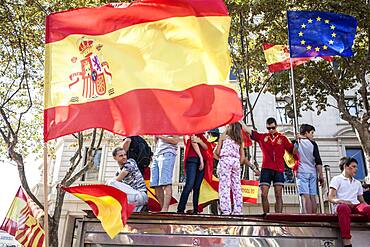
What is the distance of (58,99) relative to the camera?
467 centimetres

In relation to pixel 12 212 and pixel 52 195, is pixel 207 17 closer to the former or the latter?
pixel 12 212

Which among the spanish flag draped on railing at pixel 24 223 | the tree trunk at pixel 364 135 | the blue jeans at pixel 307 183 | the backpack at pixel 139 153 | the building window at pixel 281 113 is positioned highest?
the building window at pixel 281 113

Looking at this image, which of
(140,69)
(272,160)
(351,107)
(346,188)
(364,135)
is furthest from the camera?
(351,107)

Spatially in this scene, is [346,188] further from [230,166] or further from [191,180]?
[191,180]

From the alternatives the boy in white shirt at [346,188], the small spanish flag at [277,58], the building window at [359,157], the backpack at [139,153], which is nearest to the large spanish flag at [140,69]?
the backpack at [139,153]

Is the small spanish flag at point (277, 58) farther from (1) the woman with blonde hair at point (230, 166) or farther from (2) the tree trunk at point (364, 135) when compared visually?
(2) the tree trunk at point (364, 135)

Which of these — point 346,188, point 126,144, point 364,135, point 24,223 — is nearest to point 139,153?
point 126,144

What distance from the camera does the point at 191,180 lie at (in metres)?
6.43

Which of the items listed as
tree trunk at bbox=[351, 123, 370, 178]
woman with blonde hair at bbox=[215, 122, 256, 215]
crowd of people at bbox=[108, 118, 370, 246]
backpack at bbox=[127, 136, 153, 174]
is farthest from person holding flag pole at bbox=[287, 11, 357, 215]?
tree trunk at bbox=[351, 123, 370, 178]

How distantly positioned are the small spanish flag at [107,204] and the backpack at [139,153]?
2.02m

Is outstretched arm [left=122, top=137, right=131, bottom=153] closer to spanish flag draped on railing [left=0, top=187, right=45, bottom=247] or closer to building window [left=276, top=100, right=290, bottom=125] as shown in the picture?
spanish flag draped on railing [left=0, top=187, right=45, bottom=247]

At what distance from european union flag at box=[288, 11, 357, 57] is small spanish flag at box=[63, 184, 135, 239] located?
555 cm

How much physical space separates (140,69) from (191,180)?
226 centimetres

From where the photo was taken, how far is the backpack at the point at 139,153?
259 inches
